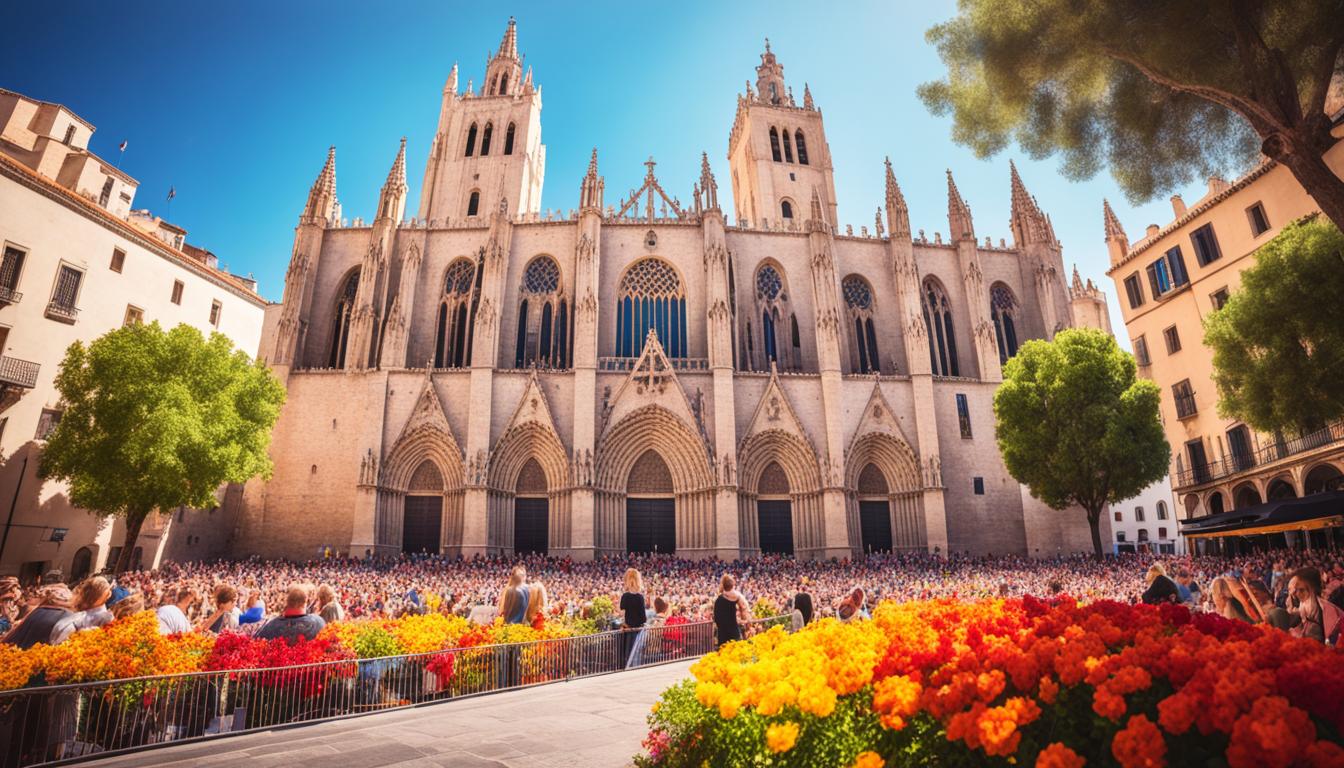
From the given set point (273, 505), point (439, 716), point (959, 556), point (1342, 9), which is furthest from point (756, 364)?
point (439, 716)

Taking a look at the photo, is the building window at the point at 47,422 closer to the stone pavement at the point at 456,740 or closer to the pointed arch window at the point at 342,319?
the pointed arch window at the point at 342,319

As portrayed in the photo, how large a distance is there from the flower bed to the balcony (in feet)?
90.3

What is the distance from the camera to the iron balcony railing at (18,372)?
1994 centimetres

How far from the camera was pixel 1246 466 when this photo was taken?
23.5 m

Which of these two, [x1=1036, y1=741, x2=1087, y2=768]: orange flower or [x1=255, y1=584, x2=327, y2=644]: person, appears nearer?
[x1=1036, y1=741, x2=1087, y2=768]: orange flower

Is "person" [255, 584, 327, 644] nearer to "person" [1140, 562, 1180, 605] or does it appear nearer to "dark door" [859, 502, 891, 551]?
"person" [1140, 562, 1180, 605]

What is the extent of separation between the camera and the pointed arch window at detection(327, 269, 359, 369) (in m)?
30.6

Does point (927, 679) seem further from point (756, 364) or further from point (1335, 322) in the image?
point (756, 364)

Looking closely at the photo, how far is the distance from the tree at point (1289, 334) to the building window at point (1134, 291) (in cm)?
1246

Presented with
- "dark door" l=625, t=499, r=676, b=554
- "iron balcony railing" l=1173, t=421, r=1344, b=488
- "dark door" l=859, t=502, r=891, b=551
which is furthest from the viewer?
"dark door" l=859, t=502, r=891, b=551

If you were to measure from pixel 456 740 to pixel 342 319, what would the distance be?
30.5 metres

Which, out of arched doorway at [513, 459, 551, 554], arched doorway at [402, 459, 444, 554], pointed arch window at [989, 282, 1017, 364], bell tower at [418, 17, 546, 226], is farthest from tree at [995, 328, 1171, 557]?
bell tower at [418, 17, 546, 226]

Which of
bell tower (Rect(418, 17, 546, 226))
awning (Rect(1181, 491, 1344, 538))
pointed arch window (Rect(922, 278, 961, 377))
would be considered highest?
bell tower (Rect(418, 17, 546, 226))

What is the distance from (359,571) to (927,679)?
23103 mm
